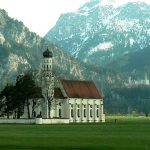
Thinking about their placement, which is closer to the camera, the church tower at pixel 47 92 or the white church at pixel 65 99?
the church tower at pixel 47 92

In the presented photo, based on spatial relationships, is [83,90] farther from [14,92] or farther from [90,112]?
[14,92]

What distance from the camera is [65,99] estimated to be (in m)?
181

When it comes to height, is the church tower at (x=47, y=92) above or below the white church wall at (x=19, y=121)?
above

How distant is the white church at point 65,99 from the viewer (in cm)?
16998

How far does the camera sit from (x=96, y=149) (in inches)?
2032

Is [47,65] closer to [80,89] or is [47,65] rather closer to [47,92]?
[47,92]

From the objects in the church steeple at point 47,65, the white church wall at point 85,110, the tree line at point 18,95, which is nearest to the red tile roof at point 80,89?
the white church wall at point 85,110

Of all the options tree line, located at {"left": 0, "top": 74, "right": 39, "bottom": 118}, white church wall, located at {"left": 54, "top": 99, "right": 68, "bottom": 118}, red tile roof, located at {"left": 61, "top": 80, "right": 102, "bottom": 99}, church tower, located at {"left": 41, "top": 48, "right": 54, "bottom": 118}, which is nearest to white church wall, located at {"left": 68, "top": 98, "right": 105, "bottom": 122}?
red tile roof, located at {"left": 61, "top": 80, "right": 102, "bottom": 99}

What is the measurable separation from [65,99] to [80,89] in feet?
30.5

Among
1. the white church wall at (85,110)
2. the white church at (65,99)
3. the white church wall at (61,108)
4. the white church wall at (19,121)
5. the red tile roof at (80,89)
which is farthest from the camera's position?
the red tile roof at (80,89)

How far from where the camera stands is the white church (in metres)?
170

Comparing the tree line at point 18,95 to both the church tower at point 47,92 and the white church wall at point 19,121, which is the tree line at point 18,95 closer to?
the church tower at point 47,92

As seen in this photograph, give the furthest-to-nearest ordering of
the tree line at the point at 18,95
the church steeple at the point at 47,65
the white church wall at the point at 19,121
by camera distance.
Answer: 1. the church steeple at the point at 47,65
2. the tree line at the point at 18,95
3. the white church wall at the point at 19,121

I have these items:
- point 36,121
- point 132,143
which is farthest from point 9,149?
point 36,121
